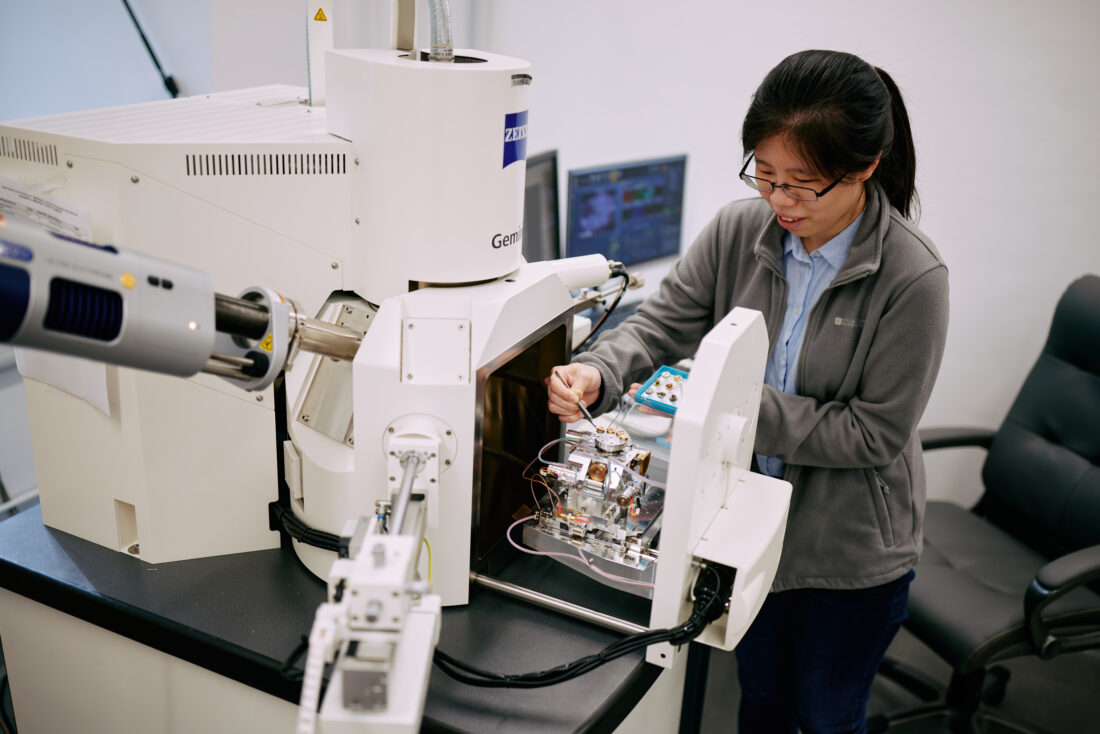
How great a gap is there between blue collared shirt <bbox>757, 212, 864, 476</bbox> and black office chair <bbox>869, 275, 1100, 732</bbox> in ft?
2.57

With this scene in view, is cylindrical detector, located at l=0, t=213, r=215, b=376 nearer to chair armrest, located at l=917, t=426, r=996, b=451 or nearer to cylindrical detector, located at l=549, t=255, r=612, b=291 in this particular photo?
cylindrical detector, located at l=549, t=255, r=612, b=291

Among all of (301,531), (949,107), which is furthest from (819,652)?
(949,107)

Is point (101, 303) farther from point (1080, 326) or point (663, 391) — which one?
point (1080, 326)

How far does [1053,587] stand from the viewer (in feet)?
5.48

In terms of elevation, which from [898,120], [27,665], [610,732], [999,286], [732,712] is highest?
[898,120]

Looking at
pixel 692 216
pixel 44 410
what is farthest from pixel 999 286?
pixel 44 410

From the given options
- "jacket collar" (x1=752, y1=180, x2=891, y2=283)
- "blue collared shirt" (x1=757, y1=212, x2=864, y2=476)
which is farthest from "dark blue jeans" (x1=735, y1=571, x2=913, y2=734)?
"jacket collar" (x1=752, y1=180, x2=891, y2=283)

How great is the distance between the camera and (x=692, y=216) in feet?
9.62

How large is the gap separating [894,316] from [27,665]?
1.41m

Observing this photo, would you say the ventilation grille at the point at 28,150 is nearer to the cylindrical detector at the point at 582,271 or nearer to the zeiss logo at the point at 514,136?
the zeiss logo at the point at 514,136

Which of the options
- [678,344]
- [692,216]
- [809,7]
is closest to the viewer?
[678,344]

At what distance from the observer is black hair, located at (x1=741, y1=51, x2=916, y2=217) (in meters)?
1.09

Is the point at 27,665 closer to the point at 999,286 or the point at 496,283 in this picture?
the point at 496,283

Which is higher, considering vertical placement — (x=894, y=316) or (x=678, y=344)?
(x=894, y=316)
